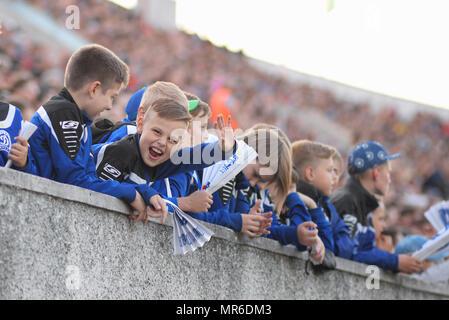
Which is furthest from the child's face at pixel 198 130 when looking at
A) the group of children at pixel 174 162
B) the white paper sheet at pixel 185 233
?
the white paper sheet at pixel 185 233

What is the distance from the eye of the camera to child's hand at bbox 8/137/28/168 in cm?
304

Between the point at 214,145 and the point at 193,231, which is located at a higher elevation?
the point at 214,145

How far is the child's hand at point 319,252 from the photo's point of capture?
183 inches

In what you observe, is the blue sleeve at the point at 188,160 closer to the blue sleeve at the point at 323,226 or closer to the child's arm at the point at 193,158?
the child's arm at the point at 193,158

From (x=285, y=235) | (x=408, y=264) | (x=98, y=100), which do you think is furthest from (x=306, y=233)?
(x=98, y=100)

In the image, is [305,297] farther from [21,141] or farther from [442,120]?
[442,120]

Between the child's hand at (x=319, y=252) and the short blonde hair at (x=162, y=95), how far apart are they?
126 centimetres

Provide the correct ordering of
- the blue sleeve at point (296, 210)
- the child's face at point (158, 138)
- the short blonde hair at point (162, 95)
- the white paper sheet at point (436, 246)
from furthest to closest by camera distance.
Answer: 1. the white paper sheet at point (436, 246)
2. the blue sleeve at point (296, 210)
3. the short blonde hair at point (162, 95)
4. the child's face at point (158, 138)

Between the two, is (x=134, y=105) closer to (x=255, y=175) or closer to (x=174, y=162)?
(x=255, y=175)

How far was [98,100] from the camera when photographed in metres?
3.58

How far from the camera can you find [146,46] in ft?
46.4
